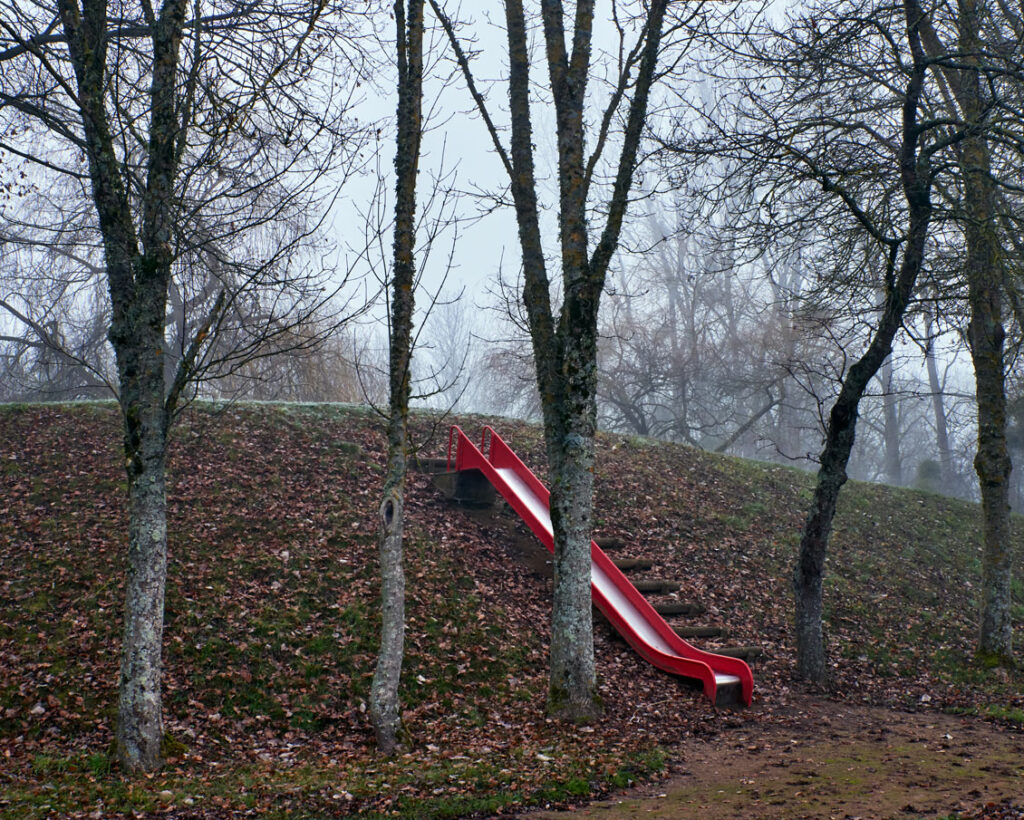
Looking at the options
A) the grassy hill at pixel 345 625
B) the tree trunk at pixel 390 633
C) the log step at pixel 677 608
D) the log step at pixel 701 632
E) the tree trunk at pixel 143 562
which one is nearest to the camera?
the grassy hill at pixel 345 625

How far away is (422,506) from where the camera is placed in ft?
36.7

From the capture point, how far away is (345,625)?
809 cm

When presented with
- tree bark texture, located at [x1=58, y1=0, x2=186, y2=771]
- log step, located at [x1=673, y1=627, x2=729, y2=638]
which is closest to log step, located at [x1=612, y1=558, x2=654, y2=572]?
log step, located at [x1=673, y1=627, x2=729, y2=638]

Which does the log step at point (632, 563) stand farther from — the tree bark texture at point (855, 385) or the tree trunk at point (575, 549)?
the tree trunk at point (575, 549)

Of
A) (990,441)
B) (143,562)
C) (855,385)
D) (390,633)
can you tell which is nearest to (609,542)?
(855,385)

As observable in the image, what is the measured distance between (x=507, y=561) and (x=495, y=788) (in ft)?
16.8

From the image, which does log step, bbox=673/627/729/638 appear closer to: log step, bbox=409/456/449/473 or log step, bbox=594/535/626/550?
log step, bbox=594/535/626/550

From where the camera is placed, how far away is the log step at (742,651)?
8602mm

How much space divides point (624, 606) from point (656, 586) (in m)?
0.82

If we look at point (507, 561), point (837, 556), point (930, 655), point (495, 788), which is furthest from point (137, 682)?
point (837, 556)

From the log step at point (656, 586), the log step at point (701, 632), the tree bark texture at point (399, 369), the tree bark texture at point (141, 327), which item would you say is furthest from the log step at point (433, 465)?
the tree bark texture at point (141, 327)

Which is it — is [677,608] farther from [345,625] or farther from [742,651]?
[345,625]

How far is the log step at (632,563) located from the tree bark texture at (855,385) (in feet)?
6.87

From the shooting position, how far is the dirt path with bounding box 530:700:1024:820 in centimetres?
484
